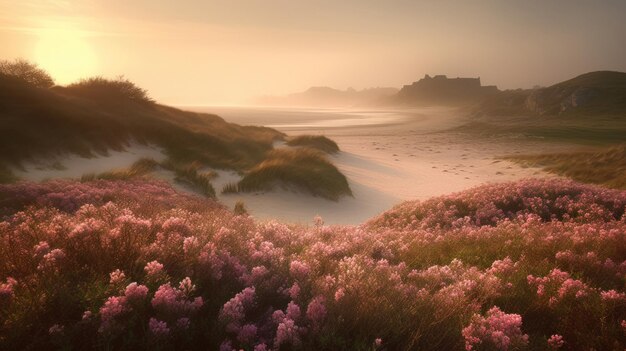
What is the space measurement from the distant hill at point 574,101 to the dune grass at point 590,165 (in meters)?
84.0

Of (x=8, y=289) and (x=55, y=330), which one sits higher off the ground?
(x=8, y=289)

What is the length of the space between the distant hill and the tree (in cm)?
11310

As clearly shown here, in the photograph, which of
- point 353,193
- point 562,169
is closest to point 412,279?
point 353,193

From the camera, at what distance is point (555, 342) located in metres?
3.52

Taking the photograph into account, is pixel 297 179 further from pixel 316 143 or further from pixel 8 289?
pixel 316 143

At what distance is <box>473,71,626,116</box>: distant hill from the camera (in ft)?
330

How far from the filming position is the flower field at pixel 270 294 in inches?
114

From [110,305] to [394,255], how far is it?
4.46 meters

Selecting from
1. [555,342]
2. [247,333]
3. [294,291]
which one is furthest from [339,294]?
[555,342]

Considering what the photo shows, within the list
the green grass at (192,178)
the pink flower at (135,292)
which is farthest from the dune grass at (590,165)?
the pink flower at (135,292)

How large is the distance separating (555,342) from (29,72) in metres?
30.1

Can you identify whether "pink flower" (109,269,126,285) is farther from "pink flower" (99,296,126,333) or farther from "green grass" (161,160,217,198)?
"green grass" (161,160,217,198)

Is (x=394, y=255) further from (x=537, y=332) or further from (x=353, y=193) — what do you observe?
(x=353, y=193)

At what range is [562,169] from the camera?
2584 centimetres
